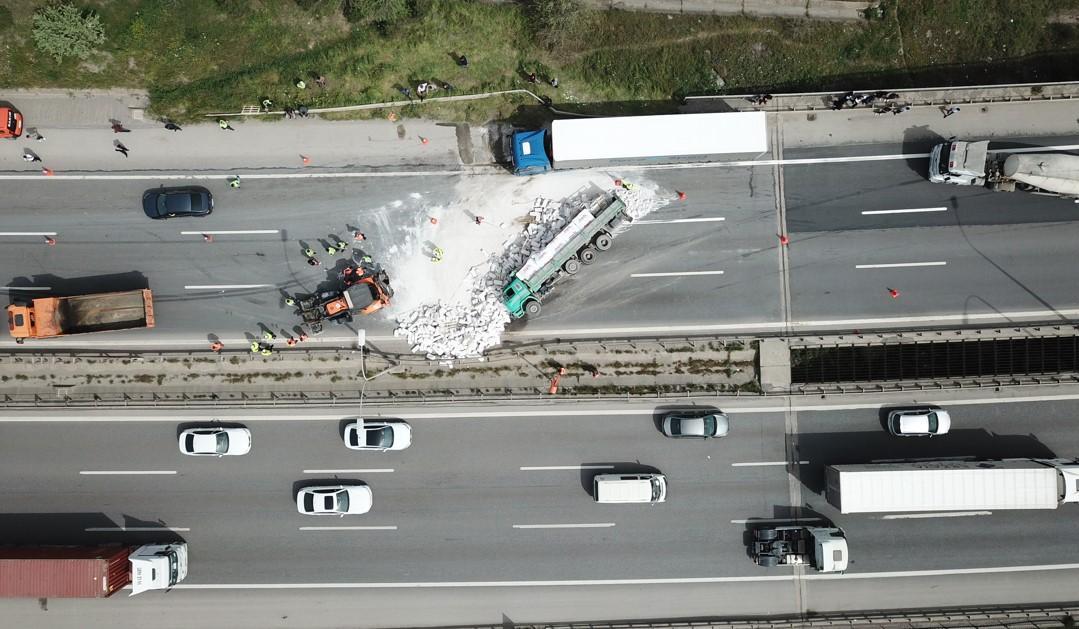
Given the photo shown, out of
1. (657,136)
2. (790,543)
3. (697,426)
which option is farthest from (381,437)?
(790,543)

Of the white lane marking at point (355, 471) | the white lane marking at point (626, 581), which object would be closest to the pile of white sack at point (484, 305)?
the white lane marking at point (355, 471)

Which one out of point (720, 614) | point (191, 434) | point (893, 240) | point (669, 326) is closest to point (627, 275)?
point (669, 326)

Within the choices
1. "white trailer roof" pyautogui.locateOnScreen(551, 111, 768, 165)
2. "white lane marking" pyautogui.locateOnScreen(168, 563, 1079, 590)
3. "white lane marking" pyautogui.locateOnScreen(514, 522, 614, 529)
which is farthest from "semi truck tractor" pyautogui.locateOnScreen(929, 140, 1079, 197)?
"white lane marking" pyautogui.locateOnScreen(514, 522, 614, 529)

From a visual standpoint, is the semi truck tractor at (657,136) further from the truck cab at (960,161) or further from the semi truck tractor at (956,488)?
the semi truck tractor at (956,488)

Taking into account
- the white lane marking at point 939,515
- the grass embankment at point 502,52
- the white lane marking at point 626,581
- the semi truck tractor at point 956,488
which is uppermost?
the grass embankment at point 502,52

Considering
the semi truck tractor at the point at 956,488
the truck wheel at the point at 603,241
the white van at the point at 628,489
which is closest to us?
the semi truck tractor at the point at 956,488

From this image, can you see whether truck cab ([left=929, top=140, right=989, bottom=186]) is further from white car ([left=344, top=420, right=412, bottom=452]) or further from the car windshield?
the car windshield
